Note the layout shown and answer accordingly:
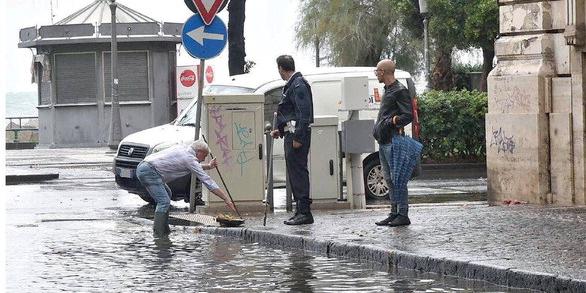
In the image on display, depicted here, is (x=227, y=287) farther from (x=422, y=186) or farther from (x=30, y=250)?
(x=422, y=186)

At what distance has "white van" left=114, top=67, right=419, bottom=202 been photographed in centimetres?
2041

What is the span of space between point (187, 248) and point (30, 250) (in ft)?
4.98

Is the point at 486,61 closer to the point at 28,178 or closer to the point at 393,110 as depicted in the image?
the point at 28,178

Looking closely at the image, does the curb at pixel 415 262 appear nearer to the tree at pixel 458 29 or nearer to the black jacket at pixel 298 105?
the black jacket at pixel 298 105

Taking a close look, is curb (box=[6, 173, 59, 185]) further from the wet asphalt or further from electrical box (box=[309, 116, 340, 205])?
electrical box (box=[309, 116, 340, 205])

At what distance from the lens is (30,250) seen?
1411cm

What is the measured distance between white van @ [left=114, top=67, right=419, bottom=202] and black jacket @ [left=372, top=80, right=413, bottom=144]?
17.9ft

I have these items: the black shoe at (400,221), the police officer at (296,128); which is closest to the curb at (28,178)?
the police officer at (296,128)

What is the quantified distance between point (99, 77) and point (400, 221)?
119 ft

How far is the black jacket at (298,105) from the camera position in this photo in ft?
51.0

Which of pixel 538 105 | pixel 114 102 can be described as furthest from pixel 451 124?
pixel 114 102

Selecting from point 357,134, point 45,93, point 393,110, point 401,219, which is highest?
point 45,93

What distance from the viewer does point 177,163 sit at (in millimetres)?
16109

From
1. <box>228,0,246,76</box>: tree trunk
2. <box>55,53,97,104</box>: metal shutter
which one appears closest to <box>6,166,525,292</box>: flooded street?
<box>228,0,246,76</box>: tree trunk
